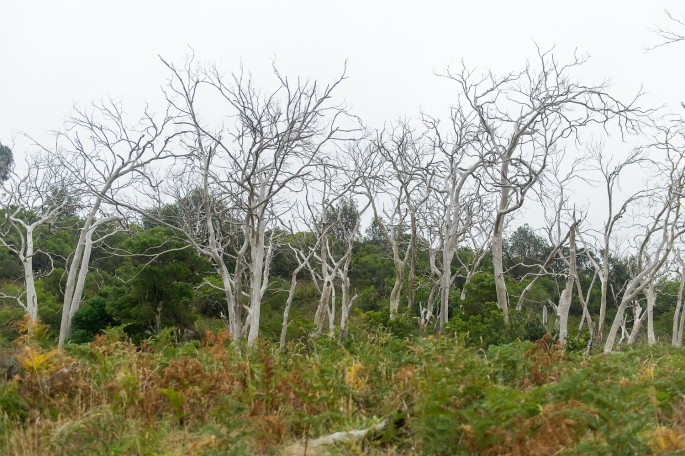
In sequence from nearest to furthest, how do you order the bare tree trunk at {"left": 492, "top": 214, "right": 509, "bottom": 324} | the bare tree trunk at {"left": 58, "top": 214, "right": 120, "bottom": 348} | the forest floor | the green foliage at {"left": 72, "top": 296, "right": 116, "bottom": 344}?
the forest floor → the bare tree trunk at {"left": 492, "top": 214, "right": 509, "bottom": 324} → the bare tree trunk at {"left": 58, "top": 214, "right": 120, "bottom": 348} → the green foliage at {"left": 72, "top": 296, "right": 116, "bottom": 344}

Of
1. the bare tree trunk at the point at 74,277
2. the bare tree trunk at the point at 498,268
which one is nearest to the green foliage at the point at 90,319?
the bare tree trunk at the point at 74,277

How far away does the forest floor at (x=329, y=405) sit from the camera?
3797mm

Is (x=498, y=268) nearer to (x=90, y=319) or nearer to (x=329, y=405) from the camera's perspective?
(x=329, y=405)

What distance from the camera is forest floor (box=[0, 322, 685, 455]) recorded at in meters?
3.80

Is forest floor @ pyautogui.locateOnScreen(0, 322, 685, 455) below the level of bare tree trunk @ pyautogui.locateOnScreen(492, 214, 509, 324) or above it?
below

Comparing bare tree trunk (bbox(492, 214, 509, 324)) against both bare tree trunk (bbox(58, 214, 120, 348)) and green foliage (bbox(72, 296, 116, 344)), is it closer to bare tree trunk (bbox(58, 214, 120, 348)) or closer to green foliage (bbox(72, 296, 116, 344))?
bare tree trunk (bbox(58, 214, 120, 348))

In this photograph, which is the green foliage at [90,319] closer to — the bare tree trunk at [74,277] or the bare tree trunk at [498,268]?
the bare tree trunk at [74,277]

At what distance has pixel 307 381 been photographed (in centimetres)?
509

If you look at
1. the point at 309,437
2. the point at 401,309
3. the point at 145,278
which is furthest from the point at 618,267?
the point at 309,437

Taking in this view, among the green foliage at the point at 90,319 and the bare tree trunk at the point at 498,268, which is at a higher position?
the bare tree trunk at the point at 498,268

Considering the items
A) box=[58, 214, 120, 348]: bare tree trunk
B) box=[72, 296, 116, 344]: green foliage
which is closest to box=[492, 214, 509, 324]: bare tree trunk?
box=[58, 214, 120, 348]: bare tree trunk

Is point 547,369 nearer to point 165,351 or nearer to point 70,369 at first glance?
point 165,351

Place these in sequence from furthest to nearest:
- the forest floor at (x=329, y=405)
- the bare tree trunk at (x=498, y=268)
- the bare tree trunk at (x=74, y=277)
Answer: the bare tree trunk at (x=74, y=277), the bare tree trunk at (x=498, y=268), the forest floor at (x=329, y=405)

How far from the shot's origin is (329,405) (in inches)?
196
